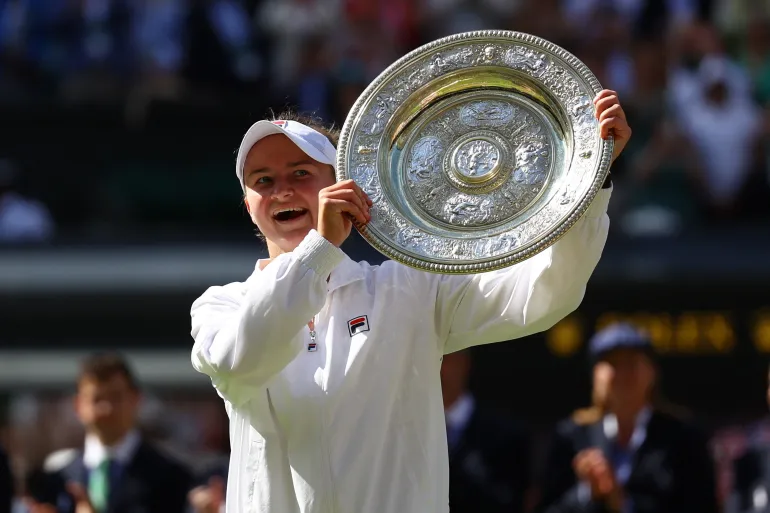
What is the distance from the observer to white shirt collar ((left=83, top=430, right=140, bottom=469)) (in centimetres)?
698

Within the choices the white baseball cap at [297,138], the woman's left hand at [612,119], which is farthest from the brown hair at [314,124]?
the woman's left hand at [612,119]

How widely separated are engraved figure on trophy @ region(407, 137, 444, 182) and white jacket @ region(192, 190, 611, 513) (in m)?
0.25

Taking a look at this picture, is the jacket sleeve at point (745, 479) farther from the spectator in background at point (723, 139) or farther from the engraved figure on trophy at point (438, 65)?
the spectator in background at point (723, 139)

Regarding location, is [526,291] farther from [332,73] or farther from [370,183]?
[332,73]

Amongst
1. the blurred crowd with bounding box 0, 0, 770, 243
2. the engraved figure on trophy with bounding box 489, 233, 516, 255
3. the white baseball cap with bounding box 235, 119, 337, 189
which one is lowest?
the engraved figure on trophy with bounding box 489, 233, 516, 255

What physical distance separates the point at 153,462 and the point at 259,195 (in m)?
3.14

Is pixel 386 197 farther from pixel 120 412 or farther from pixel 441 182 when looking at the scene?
pixel 120 412

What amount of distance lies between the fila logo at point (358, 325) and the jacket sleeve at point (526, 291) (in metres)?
0.20

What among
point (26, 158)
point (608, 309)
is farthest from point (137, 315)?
point (608, 309)

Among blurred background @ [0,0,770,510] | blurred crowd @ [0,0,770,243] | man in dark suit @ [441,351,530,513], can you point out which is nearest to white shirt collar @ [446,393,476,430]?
man in dark suit @ [441,351,530,513]

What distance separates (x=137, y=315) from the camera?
34.3 ft

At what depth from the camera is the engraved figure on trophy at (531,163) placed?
404 cm

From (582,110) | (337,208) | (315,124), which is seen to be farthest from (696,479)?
(337,208)

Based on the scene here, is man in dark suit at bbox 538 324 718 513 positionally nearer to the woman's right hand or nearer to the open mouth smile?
the open mouth smile
